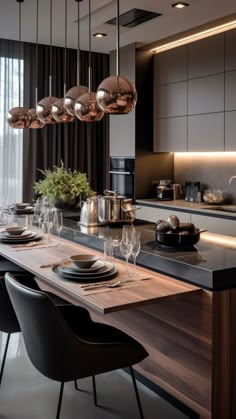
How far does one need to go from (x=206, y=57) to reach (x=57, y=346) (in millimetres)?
3946

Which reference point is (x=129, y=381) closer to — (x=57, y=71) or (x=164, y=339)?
(x=164, y=339)

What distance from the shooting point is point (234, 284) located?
2.17 meters

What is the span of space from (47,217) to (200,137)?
252cm

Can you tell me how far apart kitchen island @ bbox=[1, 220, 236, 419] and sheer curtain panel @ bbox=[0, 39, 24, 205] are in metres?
3.32

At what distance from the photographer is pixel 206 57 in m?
5.02

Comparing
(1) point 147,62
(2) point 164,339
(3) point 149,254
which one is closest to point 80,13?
(1) point 147,62

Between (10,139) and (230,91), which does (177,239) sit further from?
(10,139)

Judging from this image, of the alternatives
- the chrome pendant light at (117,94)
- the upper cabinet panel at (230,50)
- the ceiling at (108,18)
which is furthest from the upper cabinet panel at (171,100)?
the chrome pendant light at (117,94)

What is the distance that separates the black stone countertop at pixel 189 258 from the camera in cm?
213

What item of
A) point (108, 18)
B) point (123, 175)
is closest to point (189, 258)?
point (108, 18)

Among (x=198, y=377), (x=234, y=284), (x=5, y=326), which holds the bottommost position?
(x=198, y=377)

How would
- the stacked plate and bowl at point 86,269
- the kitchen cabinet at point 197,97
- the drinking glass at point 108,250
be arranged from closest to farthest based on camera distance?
the stacked plate and bowl at point 86,269 < the drinking glass at point 108,250 < the kitchen cabinet at point 197,97

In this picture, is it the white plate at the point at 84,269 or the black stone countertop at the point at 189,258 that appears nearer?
the black stone countertop at the point at 189,258

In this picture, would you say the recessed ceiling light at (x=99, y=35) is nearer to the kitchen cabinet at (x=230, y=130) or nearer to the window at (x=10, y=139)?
the window at (x=10, y=139)
